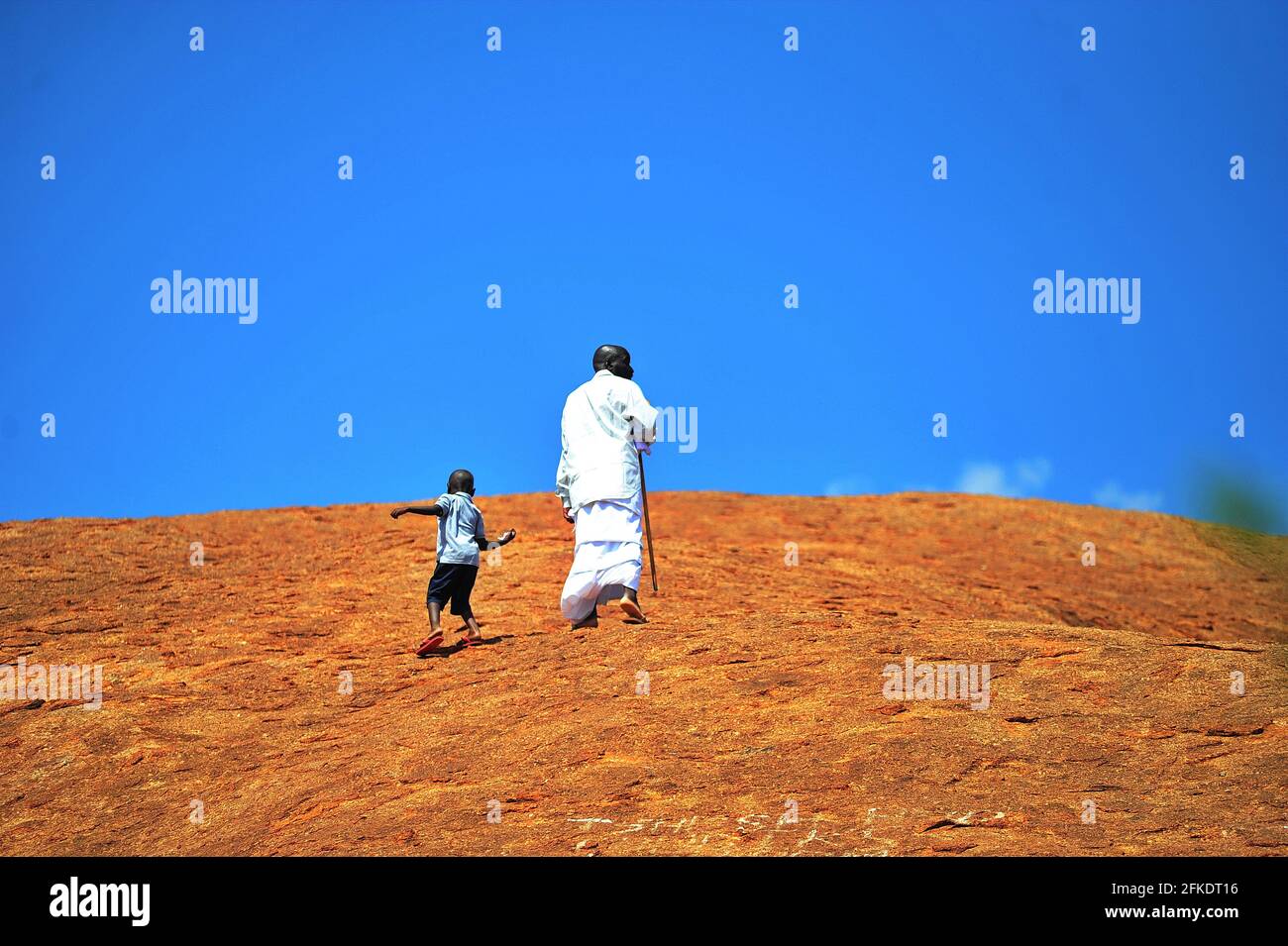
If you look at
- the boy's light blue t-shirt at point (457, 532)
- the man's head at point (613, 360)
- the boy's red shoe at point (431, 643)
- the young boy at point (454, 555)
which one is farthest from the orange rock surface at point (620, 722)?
the man's head at point (613, 360)

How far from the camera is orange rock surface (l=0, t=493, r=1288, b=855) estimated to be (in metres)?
6.69

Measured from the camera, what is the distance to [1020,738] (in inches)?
302

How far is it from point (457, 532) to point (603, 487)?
1.33m

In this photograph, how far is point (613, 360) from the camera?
11.1 meters

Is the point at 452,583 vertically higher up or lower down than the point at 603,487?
lower down

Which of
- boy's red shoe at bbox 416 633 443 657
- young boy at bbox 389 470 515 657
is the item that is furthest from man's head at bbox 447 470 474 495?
boy's red shoe at bbox 416 633 443 657

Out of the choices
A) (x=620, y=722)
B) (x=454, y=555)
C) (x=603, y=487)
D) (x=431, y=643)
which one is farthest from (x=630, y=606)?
(x=620, y=722)

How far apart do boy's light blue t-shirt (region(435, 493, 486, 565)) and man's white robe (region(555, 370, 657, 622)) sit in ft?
2.63

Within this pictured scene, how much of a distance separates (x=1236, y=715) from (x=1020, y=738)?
1376mm

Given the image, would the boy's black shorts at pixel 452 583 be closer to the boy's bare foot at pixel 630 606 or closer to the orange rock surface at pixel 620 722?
the orange rock surface at pixel 620 722

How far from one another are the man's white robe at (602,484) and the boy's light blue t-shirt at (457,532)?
2.63ft

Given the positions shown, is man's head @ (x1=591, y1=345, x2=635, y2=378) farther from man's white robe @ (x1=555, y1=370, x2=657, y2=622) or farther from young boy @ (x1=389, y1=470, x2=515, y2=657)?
young boy @ (x1=389, y1=470, x2=515, y2=657)

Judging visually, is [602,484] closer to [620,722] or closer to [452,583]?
[452,583]
